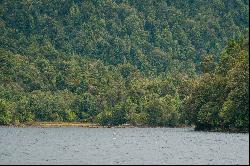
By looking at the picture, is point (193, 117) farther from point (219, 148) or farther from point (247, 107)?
point (219, 148)

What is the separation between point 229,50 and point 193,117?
18842 millimetres

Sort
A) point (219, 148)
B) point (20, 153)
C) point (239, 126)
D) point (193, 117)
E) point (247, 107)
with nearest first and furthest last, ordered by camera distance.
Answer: point (20, 153)
point (219, 148)
point (247, 107)
point (239, 126)
point (193, 117)

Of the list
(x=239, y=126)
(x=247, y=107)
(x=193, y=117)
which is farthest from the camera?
(x=193, y=117)

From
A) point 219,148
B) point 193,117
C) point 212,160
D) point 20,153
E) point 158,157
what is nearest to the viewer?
point 212,160

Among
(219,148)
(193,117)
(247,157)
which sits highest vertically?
(247,157)

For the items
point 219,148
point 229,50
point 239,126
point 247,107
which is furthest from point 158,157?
point 229,50

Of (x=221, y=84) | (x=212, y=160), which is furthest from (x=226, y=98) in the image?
(x=212, y=160)

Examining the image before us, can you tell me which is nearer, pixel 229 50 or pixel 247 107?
pixel 247 107

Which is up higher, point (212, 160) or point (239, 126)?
point (212, 160)

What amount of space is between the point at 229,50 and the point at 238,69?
101ft

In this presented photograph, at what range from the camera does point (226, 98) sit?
A: 142 meters

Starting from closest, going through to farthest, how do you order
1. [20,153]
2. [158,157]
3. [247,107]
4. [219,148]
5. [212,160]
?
[212,160], [158,157], [20,153], [219,148], [247,107]

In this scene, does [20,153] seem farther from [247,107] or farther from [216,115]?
[216,115]

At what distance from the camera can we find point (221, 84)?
146625mm
